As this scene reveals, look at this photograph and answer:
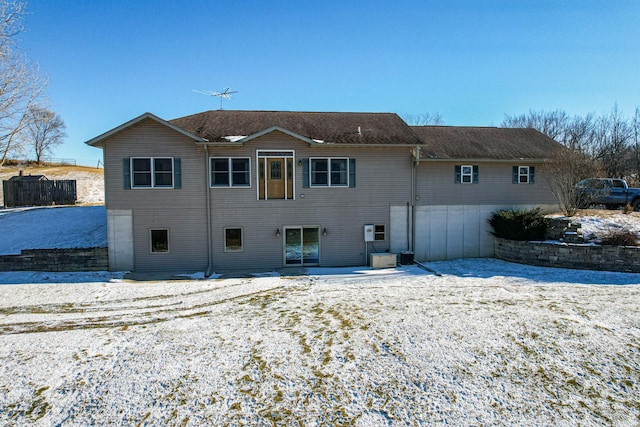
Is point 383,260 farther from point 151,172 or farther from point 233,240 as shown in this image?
point 151,172

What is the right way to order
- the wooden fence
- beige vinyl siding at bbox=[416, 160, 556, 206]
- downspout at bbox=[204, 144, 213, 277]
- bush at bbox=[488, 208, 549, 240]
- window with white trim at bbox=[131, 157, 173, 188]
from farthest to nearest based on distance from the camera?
the wooden fence
beige vinyl siding at bbox=[416, 160, 556, 206]
bush at bbox=[488, 208, 549, 240]
downspout at bbox=[204, 144, 213, 277]
window with white trim at bbox=[131, 157, 173, 188]

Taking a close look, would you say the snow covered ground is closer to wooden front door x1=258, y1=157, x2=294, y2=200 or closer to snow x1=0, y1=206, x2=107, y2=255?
snow x1=0, y1=206, x2=107, y2=255

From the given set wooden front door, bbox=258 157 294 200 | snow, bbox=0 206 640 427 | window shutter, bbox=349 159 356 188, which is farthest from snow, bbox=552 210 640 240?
wooden front door, bbox=258 157 294 200

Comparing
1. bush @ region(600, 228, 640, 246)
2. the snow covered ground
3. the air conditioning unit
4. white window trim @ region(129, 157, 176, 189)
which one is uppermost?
white window trim @ region(129, 157, 176, 189)

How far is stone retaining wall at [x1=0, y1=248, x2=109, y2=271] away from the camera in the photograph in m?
13.4

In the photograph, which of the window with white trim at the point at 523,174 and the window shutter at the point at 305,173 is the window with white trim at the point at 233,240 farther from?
the window with white trim at the point at 523,174

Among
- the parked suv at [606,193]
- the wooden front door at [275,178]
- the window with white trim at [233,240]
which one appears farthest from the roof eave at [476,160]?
the window with white trim at [233,240]

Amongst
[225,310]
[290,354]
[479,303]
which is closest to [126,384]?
[290,354]

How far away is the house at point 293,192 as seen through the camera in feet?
46.0

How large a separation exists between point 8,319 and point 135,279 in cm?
423

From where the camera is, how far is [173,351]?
7.08 m

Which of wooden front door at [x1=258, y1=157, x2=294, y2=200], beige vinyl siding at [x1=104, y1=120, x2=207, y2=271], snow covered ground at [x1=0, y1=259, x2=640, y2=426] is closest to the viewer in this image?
snow covered ground at [x1=0, y1=259, x2=640, y2=426]

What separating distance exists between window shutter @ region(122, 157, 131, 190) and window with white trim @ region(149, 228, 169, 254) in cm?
204

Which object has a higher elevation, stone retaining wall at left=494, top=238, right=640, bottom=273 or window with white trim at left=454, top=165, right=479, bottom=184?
window with white trim at left=454, top=165, right=479, bottom=184
